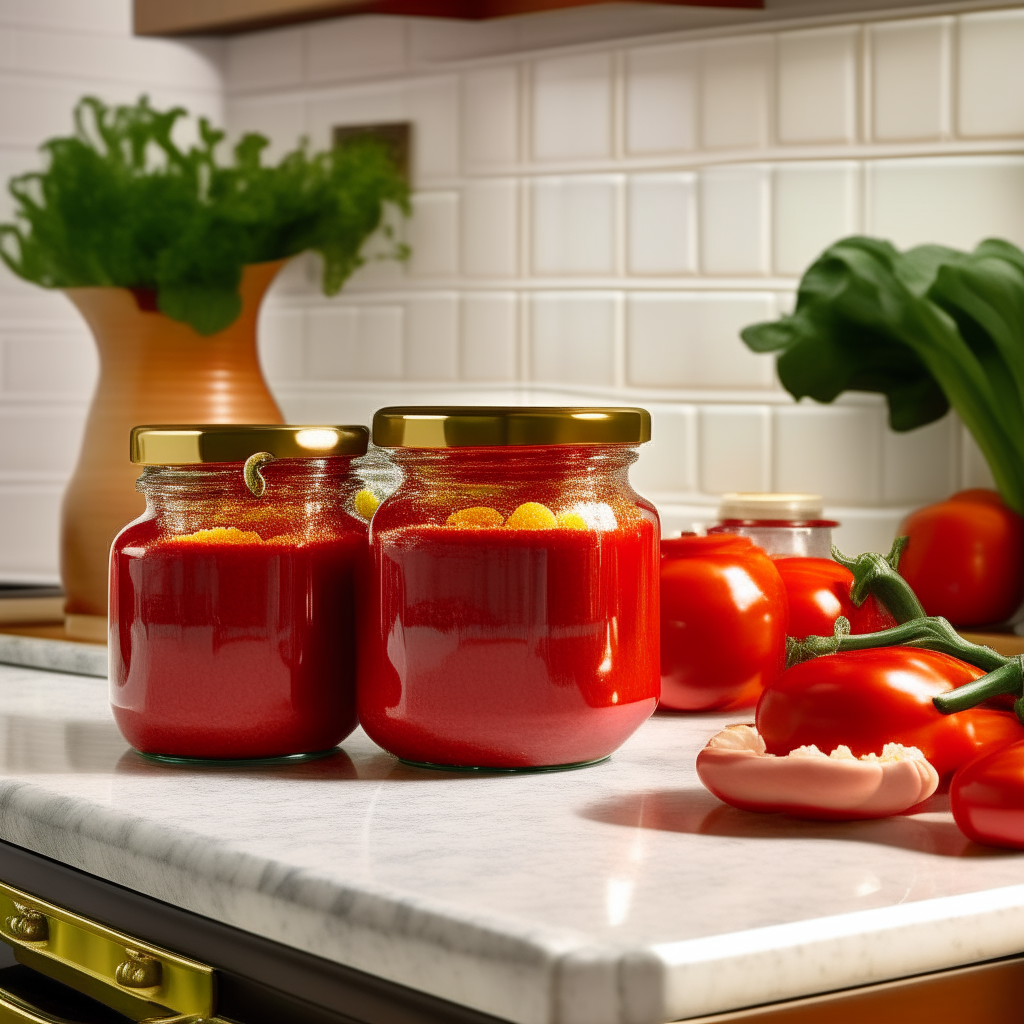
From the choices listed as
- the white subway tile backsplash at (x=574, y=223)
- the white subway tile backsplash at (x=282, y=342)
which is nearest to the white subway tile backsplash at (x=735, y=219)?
the white subway tile backsplash at (x=574, y=223)

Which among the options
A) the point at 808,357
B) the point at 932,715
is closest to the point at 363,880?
the point at 932,715

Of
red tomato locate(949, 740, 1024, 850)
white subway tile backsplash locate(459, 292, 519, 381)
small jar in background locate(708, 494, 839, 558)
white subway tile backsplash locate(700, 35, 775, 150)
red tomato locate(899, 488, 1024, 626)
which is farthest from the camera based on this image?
white subway tile backsplash locate(459, 292, 519, 381)

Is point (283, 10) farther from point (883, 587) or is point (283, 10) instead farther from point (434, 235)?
point (883, 587)

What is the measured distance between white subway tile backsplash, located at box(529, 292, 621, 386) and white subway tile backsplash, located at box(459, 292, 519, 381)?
0.09ft

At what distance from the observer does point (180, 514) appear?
0.90 metres

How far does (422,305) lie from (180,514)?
1.07m

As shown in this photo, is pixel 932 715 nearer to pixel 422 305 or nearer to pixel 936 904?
pixel 936 904

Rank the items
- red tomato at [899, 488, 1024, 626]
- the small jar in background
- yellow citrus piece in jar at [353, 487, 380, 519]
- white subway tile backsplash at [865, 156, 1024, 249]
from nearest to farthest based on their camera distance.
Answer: yellow citrus piece in jar at [353, 487, 380, 519] → the small jar in background → red tomato at [899, 488, 1024, 626] → white subway tile backsplash at [865, 156, 1024, 249]

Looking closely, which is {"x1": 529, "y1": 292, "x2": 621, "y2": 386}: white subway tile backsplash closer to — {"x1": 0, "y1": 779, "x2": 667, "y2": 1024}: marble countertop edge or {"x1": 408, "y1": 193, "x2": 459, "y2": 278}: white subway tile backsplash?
{"x1": 408, "y1": 193, "x2": 459, "y2": 278}: white subway tile backsplash

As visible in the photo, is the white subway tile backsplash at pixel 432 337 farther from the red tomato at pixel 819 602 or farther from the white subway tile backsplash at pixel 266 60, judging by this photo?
the red tomato at pixel 819 602

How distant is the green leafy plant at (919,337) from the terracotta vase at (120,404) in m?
0.53

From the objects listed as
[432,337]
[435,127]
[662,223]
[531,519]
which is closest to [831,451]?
[662,223]

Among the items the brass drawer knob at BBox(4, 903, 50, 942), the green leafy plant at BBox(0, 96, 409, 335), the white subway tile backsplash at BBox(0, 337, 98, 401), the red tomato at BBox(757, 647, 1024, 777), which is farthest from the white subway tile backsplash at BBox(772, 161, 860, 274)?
the brass drawer knob at BBox(4, 903, 50, 942)

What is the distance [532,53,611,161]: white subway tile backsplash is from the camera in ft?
5.74
